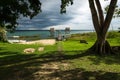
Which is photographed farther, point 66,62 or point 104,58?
point 104,58

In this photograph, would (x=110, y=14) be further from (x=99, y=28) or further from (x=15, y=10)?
(x=15, y=10)

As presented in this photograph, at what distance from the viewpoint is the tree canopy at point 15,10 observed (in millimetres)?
21625

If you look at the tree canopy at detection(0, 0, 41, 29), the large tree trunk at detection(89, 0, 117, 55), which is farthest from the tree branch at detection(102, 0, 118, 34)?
the tree canopy at detection(0, 0, 41, 29)

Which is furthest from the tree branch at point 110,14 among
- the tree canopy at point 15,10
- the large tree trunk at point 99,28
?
the tree canopy at point 15,10

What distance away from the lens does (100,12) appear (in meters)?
22.9

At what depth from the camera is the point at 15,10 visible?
2248 cm

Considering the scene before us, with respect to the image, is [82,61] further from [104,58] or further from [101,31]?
[101,31]

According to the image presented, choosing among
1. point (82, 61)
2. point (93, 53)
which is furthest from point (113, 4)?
point (82, 61)

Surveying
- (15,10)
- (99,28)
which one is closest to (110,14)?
(99,28)

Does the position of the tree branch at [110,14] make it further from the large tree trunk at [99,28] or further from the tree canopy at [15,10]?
the tree canopy at [15,10]

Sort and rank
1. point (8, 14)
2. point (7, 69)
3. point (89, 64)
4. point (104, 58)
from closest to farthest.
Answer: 1. point (7, 69)
2. point (89, 64)
3. point (104, 58)
4. point (8, 14)

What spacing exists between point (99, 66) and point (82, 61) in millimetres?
1783

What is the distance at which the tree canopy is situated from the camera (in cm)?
2162

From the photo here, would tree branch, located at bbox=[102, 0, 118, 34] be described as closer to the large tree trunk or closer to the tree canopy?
the large tree trunk
